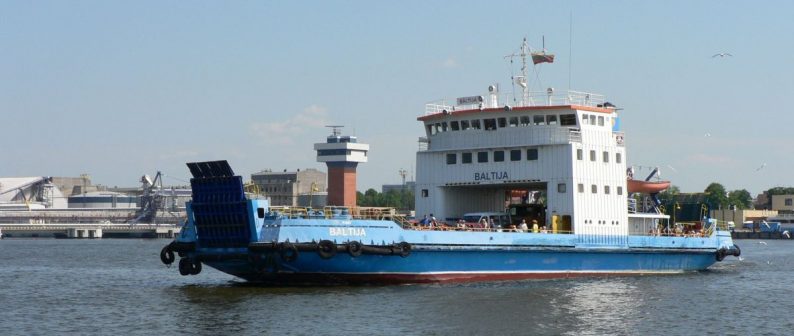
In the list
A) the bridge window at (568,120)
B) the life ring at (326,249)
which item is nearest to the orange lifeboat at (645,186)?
the bridge window at (568,120)

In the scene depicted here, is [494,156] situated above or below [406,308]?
above

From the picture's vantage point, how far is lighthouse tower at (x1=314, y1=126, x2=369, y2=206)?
183m

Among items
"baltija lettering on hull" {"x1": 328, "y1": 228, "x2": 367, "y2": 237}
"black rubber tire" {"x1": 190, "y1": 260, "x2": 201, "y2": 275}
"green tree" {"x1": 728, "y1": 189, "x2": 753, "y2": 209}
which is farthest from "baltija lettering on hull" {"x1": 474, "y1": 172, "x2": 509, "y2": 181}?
"green tree" {"x1": 728, "y1": 189, "x2": 753, "y2": 209}

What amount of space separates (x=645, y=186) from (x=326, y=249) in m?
17.9

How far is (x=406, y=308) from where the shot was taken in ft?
101

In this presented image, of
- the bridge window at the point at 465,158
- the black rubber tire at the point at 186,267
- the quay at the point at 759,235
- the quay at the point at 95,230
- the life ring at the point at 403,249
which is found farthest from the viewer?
the quay at the point at 95,230

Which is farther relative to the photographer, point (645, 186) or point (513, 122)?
point (645, 186)

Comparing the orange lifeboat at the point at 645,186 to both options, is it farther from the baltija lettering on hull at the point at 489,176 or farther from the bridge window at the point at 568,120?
the baltija lettering on hull at the point at 489,176

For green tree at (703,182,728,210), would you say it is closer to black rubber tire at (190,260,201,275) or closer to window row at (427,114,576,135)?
window row at (427,114,576,135)

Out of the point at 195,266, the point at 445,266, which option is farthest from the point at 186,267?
the point at 445,266

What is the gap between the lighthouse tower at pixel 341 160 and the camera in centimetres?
18275

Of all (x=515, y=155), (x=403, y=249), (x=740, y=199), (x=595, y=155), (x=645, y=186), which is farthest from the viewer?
(x=740, y=199)

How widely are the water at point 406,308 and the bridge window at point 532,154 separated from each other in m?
4.81

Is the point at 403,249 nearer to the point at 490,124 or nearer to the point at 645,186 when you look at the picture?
the point at 490,124
